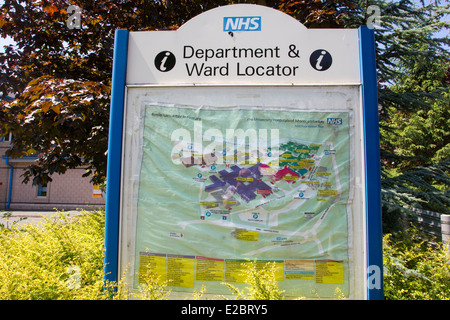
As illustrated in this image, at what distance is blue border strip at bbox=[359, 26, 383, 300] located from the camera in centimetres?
248

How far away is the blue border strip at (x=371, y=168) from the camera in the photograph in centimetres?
248

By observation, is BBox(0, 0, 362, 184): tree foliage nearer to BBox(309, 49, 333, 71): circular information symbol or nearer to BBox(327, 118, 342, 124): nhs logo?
BBox(309, 49, 333, 71): circular information symbol

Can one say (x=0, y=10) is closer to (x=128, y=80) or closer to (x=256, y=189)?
(x=128, y=80)

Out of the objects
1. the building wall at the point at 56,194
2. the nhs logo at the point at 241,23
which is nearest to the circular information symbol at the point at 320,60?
the nhs logo at the point at 241,23

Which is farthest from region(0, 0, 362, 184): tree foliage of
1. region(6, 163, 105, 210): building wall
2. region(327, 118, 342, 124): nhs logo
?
region(6, 163, 105, 210): building wall

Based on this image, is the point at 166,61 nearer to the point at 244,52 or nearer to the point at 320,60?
the point at 244,52

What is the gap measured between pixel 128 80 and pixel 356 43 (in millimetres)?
2024

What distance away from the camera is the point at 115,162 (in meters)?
2.67

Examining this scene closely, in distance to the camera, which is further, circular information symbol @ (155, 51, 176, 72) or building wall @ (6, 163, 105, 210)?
building wall @ (6, 163, 105, 210)

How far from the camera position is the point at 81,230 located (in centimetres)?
412

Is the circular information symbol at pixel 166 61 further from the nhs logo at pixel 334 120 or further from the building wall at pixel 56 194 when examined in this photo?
the building wall at pixel 56 194

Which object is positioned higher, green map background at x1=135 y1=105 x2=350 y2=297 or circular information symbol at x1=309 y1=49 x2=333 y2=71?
circular information symbol at x1=309 y1=49 x2=333 y2=71

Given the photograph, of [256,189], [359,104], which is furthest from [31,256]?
[359,104]

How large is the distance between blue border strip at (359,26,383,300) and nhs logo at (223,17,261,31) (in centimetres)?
89
